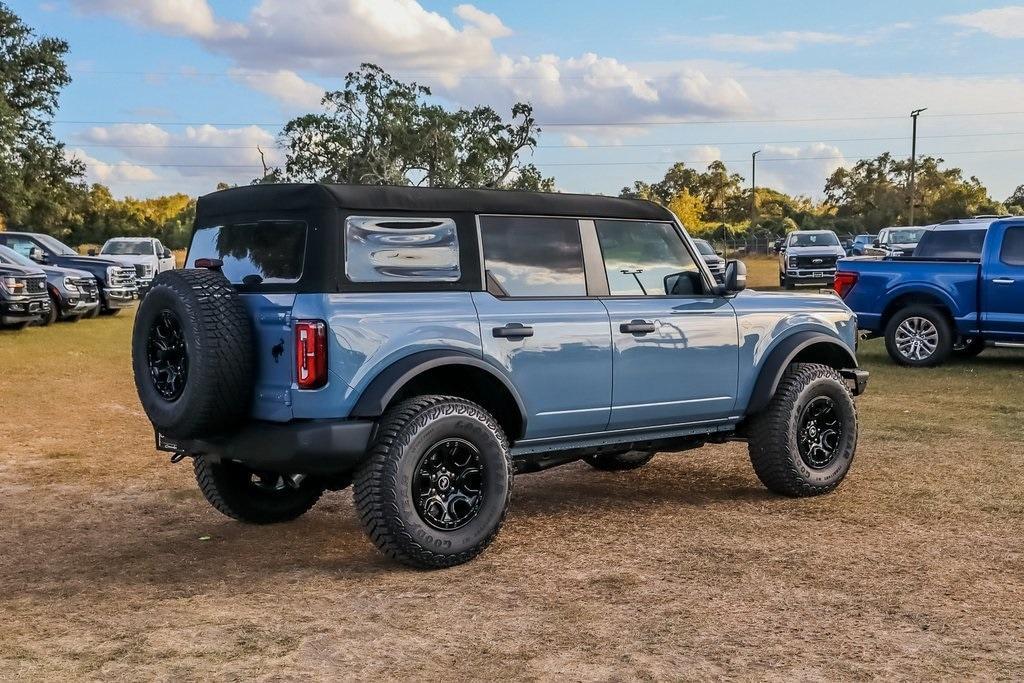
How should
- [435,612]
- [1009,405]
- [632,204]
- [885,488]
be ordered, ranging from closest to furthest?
[435,612], [632,204], [885,488], [1009,405]

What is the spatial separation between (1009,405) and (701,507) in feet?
18.4

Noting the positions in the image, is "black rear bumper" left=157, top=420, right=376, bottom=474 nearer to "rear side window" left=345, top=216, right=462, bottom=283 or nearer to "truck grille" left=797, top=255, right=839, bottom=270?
"rear side window" left=345, top=216, right=462, bottom=283

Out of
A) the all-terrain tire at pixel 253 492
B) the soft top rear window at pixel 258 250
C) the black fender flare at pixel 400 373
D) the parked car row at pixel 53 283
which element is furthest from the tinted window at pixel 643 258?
the parked car row at pixel 53 283

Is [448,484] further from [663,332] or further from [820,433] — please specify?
[820,433]

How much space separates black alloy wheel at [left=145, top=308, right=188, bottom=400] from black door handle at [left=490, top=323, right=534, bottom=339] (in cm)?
154

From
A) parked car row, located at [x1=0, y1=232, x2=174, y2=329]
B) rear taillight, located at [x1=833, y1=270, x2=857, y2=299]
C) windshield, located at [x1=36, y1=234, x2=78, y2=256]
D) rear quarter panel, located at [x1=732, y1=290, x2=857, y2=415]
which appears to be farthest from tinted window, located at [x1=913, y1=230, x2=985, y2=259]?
windshield, located at [x1=36, y1=234, x2=78, y2=256]

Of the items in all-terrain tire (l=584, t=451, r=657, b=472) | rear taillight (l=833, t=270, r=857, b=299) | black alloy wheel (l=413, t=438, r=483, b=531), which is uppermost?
rear taillight (l=833, t=270, r=857, b=299)

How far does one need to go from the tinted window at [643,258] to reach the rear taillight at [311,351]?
1913 millimetres

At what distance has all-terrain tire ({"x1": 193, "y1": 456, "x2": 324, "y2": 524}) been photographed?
666 cm

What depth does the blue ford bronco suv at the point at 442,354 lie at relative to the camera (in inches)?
217

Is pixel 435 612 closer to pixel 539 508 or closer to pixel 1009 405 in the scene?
pixel 539 508

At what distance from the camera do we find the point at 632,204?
696 centimetres

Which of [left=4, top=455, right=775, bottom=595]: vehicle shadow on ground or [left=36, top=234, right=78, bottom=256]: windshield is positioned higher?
[left=36, top=234, right=78, bottom=256]: windshield

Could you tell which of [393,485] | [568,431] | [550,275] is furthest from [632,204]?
[393,485]
